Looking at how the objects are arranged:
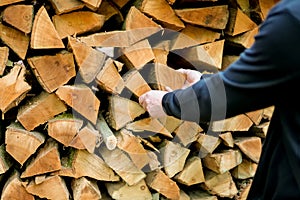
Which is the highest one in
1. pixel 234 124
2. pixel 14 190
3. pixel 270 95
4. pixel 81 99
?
pixel 270 95

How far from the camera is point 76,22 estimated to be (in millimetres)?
1521

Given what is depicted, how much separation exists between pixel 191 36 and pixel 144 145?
0.43 meters

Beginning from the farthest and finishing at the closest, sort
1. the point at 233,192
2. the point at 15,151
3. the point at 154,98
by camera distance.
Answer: the point at 233,192 → the point at 15,151 → the point at 154,98

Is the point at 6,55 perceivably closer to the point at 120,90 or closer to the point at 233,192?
the point at 120,90

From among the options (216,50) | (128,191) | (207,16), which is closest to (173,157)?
(128,191)

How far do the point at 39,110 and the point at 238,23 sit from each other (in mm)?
767

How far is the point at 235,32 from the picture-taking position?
67.8 inches

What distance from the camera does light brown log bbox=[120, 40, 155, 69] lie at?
1.56 meters

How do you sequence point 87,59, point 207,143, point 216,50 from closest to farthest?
point 87,59
point 216,50
point 207,143

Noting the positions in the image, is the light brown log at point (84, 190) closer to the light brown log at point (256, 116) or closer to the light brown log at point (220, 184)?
the light brown log at point (220, 184)

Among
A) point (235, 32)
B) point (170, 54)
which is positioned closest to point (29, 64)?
point (170, 54)

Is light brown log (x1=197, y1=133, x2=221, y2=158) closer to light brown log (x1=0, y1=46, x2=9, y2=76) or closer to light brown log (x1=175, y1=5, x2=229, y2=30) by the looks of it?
light brown log (x1=175, y1=5, x2=229, y2=30)

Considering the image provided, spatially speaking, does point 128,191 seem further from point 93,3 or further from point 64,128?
point 93,3

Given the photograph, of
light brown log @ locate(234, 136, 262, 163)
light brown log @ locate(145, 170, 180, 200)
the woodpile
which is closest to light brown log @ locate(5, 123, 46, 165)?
the woodpile
